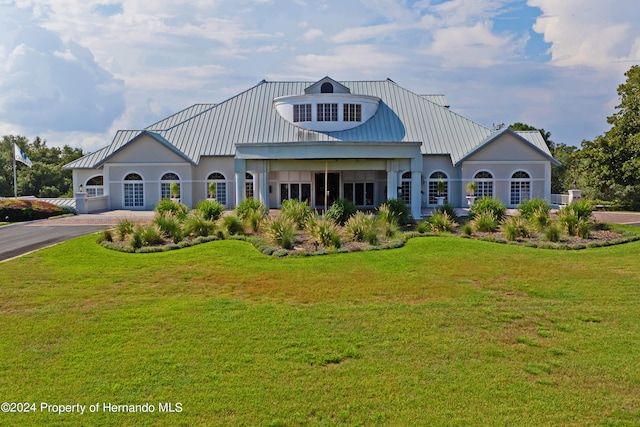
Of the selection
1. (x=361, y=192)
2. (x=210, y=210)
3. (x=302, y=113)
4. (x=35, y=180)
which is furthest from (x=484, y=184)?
(x=35, y=180)

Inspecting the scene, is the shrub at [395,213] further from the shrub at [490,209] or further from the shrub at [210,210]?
the shrub at [210,210]

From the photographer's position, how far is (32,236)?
68.0 feet

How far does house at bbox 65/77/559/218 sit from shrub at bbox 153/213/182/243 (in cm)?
1466

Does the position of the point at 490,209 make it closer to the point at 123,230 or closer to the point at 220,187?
the point at 123,230

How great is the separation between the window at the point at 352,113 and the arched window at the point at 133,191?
1425 cm

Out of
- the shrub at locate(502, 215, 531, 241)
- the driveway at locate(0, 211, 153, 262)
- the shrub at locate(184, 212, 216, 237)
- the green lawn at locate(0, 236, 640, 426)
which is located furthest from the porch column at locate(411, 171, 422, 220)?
the driveway at locate(0, 211, 153, 262)

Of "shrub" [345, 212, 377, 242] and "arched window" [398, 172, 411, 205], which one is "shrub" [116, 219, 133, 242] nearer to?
"shrub" [345, 212, 377, 242]

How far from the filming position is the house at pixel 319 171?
34.1 meters

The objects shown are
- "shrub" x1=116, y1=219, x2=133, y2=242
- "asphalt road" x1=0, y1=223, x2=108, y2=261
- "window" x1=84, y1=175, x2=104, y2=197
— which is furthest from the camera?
"window" x1=84, y1=175, x2=104, y2=197

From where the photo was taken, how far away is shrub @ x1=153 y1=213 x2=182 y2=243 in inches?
693

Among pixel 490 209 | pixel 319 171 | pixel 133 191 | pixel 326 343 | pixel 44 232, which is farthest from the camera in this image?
pixel 133 191

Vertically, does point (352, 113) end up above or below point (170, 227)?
above

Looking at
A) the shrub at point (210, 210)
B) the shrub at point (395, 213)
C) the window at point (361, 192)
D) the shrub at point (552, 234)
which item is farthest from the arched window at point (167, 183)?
the shrub at point (552, 234)

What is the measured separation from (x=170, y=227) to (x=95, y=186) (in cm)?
2189
